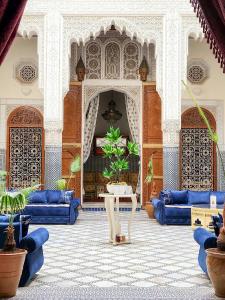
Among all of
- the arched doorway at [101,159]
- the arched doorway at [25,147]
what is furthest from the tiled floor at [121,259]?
the arched doorway at [101,159]

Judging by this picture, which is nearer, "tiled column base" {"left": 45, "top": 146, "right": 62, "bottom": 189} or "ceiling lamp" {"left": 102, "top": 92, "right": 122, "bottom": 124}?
"tiled column base" {"left": 45, "top": 146, "right": 62, "bottom": 189}

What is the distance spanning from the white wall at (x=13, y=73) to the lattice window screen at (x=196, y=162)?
2975 millimetres

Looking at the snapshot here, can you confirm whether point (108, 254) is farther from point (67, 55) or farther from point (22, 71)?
point (22, 71)

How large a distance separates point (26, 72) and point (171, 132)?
3.09 m

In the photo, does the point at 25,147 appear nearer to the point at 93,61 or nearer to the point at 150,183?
the point at 93,61

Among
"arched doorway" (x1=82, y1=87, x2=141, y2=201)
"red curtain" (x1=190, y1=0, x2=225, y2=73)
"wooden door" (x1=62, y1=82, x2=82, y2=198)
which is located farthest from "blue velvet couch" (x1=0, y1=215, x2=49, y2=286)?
"arched doorway" (x1=82, y1=87, x2=141, y2=201)

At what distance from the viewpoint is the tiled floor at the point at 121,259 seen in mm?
3801

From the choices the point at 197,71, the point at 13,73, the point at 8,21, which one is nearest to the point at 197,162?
the point at 197,71

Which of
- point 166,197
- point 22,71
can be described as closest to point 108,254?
point 166,197

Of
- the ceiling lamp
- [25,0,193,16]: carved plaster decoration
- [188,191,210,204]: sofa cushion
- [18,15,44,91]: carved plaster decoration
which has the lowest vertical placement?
[188,191,210,204]: sofa cushion

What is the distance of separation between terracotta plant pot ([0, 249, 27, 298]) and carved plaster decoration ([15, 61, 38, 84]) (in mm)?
6695

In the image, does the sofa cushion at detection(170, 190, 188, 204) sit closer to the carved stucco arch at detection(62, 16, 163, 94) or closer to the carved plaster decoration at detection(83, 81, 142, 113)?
the carved stucco arch at detection(62, 16, 163, 94)

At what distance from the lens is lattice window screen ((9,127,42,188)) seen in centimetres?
953

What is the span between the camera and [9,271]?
3.16m
